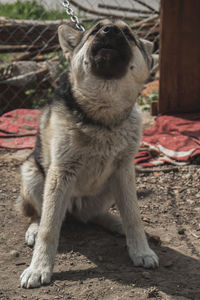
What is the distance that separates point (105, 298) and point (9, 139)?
3.44 metres

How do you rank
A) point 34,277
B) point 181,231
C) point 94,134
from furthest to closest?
point 181,231 → point 94,134 → point 34,277

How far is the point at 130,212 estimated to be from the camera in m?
Result: 3.18

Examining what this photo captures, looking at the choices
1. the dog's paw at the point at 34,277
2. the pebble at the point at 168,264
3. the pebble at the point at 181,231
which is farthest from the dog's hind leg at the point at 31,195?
the pebble at the point at 181,231

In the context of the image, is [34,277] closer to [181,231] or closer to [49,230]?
[49,230]

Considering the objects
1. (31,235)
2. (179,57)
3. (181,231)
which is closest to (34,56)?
(179,57)

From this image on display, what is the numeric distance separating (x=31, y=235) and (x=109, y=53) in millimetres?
1518

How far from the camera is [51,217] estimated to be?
9.59ft

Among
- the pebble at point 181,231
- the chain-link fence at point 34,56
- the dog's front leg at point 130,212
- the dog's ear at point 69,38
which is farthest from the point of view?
the chain-link fence at point 34,56

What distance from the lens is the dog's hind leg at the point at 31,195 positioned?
11.0 feet

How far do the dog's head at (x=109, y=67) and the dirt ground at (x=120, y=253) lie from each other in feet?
3.46

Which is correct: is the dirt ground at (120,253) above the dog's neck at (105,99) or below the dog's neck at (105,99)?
below

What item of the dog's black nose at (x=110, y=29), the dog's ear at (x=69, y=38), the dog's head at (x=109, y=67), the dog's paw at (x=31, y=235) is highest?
the dog's black nose at (x=110, y=29)

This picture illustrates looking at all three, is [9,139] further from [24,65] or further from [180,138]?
[180,138]

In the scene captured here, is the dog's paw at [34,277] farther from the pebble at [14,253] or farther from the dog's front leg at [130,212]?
the dog's front leg at [130,212]
